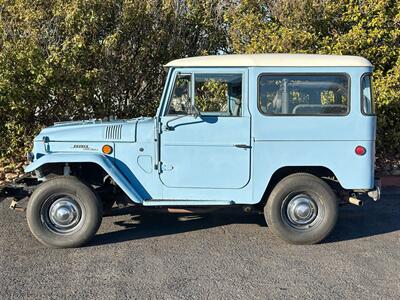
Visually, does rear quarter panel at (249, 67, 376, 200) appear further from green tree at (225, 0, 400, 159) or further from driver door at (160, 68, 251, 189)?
green tree at (225, 0, 400, 159)

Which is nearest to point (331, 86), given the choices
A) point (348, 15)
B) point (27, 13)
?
point (348, 15)

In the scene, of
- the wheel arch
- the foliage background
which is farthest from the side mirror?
the foliage background

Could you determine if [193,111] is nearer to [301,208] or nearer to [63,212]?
[301,208]

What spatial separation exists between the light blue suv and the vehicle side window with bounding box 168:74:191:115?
0.04 ft

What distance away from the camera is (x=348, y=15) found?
8.78 metres

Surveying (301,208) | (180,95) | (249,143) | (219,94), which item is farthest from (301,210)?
(180,95)

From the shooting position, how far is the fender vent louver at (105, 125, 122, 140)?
541 cm

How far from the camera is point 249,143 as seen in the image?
5375 millimetres

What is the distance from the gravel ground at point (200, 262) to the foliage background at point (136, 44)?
2551 millimetres

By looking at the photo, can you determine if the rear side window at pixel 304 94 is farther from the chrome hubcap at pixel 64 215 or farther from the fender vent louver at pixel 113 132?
the chrome hubcap at pixel 64 215

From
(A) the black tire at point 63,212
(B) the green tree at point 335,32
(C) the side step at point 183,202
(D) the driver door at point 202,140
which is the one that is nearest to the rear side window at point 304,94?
(D) the driver door at point 202,140

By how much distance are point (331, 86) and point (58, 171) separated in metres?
3.26

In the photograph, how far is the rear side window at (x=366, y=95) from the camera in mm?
5414

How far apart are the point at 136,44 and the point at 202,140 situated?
429 cm
